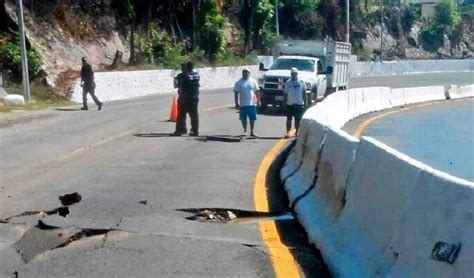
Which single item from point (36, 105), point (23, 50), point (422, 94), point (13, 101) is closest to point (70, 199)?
point (13, 101)

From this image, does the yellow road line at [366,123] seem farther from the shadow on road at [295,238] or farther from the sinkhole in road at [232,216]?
the sinkhole in road at [232,216]

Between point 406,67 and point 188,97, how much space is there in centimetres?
6822

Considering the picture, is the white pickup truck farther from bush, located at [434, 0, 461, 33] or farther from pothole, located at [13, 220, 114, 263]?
bush, located at [434, 0, 461, 33]

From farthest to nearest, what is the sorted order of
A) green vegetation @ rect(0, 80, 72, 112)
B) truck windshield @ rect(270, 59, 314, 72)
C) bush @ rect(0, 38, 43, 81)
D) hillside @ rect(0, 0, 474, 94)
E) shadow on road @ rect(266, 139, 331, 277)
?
hillside @ rect(0, 0, 474, 94) < bush @ rect(0, 38, 43, 81) < green vegetation @ rect(0, 80, 72, 112) < truck windshield @ rect(270, 59, 314, 72) < shadow on road @ rect(266, 139, 331, 277)

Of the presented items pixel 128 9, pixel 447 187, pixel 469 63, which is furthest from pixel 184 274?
pixel 469 63

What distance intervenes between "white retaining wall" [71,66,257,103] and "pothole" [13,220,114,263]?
29770mm

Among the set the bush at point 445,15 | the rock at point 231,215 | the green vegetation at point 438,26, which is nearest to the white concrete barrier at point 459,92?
the rock at point 231,215

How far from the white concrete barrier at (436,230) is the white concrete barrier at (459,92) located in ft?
A: 146

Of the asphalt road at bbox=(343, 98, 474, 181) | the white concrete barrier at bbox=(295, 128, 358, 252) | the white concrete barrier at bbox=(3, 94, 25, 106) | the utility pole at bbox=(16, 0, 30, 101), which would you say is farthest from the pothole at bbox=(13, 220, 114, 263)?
the utility pole at bbox=(16, 0, 30, 101)

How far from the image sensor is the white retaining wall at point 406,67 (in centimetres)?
8116

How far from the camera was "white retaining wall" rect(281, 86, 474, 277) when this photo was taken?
5.75 meters

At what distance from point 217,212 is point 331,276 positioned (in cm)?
343

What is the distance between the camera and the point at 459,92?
51000 millimetres

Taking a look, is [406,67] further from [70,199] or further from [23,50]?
[70,199]
